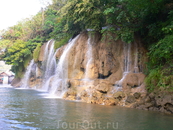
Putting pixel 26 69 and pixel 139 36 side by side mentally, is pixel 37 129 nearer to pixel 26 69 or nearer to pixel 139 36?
pixel 139 36

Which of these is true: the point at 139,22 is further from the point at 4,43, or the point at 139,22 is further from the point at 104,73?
the point at 4,43

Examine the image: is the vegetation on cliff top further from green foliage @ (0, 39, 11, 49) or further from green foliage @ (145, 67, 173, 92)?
green foliage @ (0, 39, 11, 49)

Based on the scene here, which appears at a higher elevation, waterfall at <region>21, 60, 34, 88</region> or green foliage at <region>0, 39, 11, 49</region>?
green foliage at <region>0, 39, 11, 49</region>

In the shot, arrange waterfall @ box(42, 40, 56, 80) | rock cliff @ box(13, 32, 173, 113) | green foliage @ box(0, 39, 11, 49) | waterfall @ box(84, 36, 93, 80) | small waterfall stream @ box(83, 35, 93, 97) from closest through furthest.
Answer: rock cliff @ box(13, 32, 173, 113)
small waterfall stream @ box(83, 35, 93, 97)
waterfall @ box(84, 36, 93, 80)
waterfall @ box(42, 40, 56, 80)
green foliage @ box(0, 39, 11, 49)

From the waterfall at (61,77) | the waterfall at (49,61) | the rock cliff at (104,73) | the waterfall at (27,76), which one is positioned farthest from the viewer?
the waterfall at (27,76)

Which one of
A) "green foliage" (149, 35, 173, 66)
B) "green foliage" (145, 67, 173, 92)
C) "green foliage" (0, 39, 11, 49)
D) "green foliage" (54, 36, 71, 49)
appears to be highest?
"green foliage" (0, 39, 11, 49)

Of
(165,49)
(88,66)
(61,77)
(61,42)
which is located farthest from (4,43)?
(165,49)

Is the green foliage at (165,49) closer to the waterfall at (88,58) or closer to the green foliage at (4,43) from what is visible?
the waterfall at (88,58)

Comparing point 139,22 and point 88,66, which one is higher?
point 139,22

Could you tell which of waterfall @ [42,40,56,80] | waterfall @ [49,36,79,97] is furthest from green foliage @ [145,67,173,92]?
waterfall @ [42,40,56,80]

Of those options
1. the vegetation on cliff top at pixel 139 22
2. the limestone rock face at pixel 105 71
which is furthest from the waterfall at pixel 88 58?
the vegetation on cliff top at pixel 139 22

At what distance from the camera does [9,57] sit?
2717 cm

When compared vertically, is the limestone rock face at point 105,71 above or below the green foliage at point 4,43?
below

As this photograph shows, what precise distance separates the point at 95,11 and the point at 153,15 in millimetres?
3658
